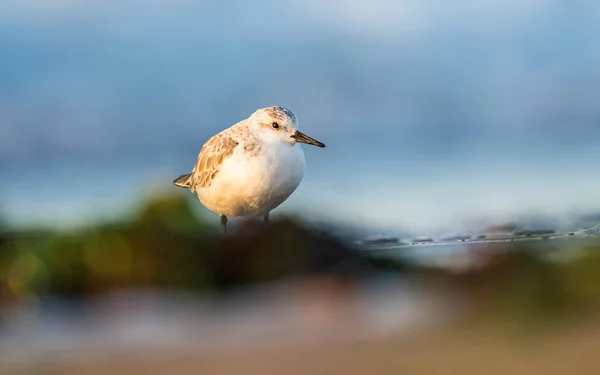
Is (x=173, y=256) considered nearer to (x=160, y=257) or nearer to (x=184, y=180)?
(x=160, y=257)

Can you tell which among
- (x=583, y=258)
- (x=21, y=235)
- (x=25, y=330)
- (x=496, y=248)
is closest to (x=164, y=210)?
(x=21, y=235)

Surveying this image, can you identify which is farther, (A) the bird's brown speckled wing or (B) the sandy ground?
(A) the bird's brown speckled wing

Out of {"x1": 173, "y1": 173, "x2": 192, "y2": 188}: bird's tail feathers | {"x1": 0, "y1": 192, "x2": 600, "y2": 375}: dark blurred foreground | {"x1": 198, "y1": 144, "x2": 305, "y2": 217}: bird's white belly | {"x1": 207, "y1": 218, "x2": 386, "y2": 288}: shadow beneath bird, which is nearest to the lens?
{"x1": 0, "y1": 192, "x2": 600, "y2": 375}: dark blurred foreground

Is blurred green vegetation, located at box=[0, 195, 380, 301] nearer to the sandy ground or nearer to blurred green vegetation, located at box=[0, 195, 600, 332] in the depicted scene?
blurred green vegetation, located at box=[0, 195, 600, 332]

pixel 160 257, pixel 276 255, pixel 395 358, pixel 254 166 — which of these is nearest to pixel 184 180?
pixel 254 166

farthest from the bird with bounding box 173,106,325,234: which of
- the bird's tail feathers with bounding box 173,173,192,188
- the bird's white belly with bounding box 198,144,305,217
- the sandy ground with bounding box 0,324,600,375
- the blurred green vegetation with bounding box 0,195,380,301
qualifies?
the sandy ground with bounding box 0,324,600,375

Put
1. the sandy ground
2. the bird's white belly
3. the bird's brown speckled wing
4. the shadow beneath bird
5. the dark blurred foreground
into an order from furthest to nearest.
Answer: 1. the bird's brown speckled wing
2. the bird's white belly
3. the shadow beneath bird
4. the dark blurred foreground
5. the sandy ground

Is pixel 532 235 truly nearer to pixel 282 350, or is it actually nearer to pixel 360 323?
pixel 360 323
